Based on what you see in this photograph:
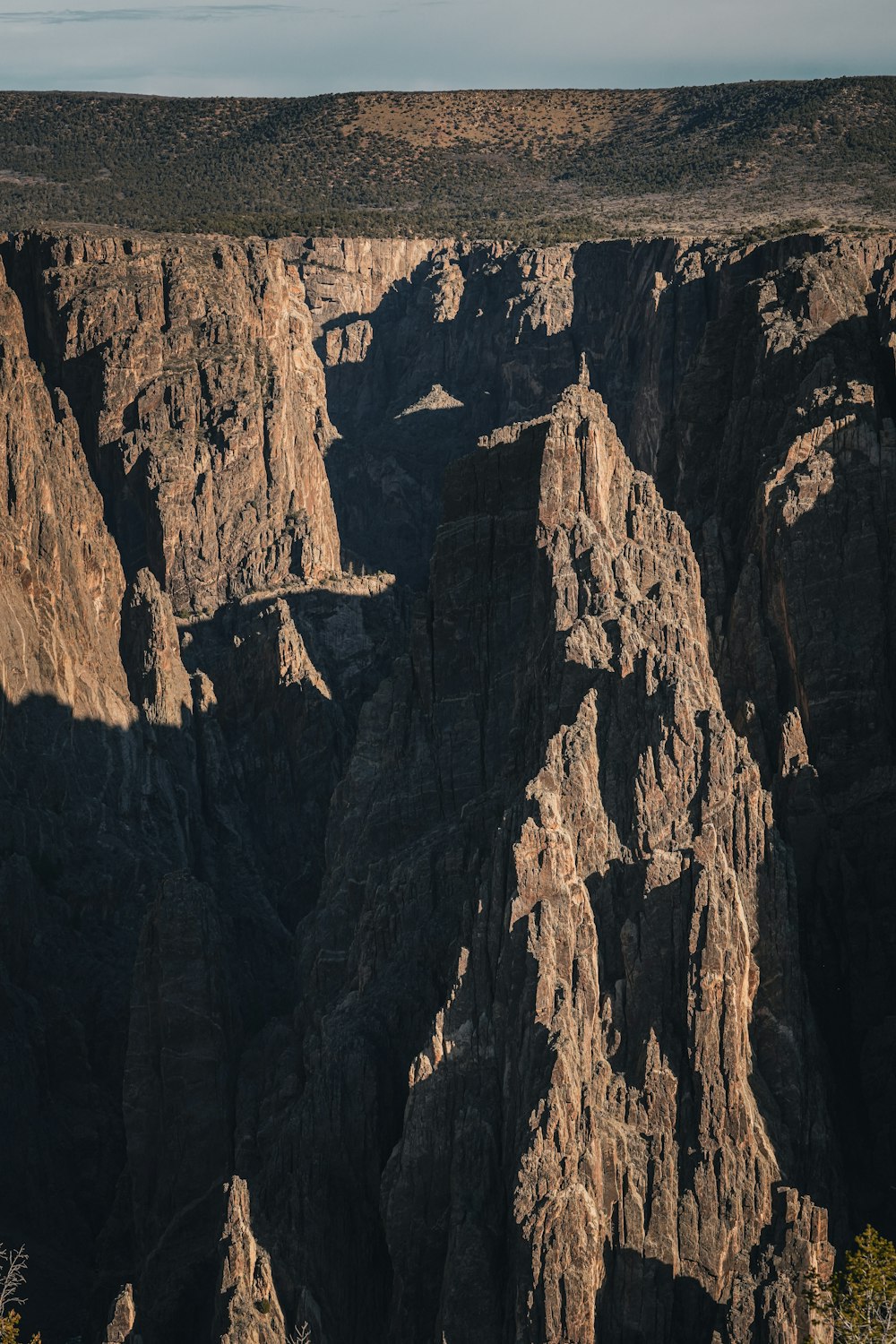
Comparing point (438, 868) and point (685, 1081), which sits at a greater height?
point (438, 868)

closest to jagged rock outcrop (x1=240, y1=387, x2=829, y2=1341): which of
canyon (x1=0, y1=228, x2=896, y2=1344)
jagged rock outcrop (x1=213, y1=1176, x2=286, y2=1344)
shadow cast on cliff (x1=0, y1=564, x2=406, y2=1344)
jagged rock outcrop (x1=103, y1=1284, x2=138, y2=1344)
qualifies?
canyon (x1=0, y1=228, x2=896, y2=1344)

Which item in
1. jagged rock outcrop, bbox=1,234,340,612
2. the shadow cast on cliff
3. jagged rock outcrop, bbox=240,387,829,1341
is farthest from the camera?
jagged rock outcrop, bbox=1,234,340,612

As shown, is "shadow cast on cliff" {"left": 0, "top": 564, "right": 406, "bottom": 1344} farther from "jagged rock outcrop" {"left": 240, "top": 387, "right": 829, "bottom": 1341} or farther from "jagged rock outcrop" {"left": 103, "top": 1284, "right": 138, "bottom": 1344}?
"jagged rock outcrop" {"left": 240, "top": 387, "right": 829, "bottom": 1341}

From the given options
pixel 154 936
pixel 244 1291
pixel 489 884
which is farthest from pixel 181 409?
pixel 244 1291

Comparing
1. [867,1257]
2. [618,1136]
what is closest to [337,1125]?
[618,1136]

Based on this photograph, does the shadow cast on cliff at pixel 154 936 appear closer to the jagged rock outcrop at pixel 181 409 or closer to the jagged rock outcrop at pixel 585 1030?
the jagged rock outcrop at pixel 181 409

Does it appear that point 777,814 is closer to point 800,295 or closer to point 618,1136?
point 618,1136

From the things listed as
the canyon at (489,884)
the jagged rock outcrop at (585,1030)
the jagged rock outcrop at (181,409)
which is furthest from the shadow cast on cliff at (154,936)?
the jagged rock outcrop at (585,1030)

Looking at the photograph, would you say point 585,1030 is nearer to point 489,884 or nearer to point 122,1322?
point 489,884
